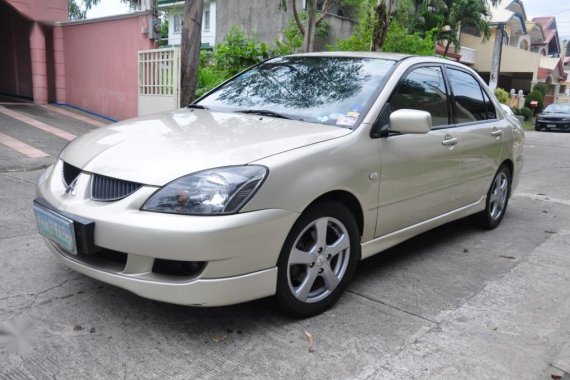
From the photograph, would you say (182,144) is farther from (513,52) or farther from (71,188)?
(513,52)

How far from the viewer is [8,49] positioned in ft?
49.0

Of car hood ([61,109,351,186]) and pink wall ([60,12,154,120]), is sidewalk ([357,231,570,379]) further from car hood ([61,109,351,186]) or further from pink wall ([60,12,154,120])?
pink wall ([60,12,154,120])

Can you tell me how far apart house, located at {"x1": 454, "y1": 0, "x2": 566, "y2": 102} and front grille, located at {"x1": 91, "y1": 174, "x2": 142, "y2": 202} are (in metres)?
29.1

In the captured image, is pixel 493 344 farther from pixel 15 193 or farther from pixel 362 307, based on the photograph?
pixel 15 193

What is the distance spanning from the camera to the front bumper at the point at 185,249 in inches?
99.8

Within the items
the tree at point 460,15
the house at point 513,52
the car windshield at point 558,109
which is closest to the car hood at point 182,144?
the tree at point 460,15

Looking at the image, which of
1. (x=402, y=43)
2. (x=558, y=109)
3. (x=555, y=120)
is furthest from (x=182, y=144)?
(x=558, y=109)

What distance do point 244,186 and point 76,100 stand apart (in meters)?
11.4

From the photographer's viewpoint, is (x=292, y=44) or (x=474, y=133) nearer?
(x=474, y=133)

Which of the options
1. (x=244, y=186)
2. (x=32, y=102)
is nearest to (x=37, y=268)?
(x=244, y=186)

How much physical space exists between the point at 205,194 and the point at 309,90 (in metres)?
1.53

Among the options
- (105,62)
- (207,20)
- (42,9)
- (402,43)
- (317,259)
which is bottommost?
(317,259)

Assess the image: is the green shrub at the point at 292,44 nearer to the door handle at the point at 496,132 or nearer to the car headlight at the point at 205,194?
the door handle at the point at 496,132

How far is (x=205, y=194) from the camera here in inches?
103
